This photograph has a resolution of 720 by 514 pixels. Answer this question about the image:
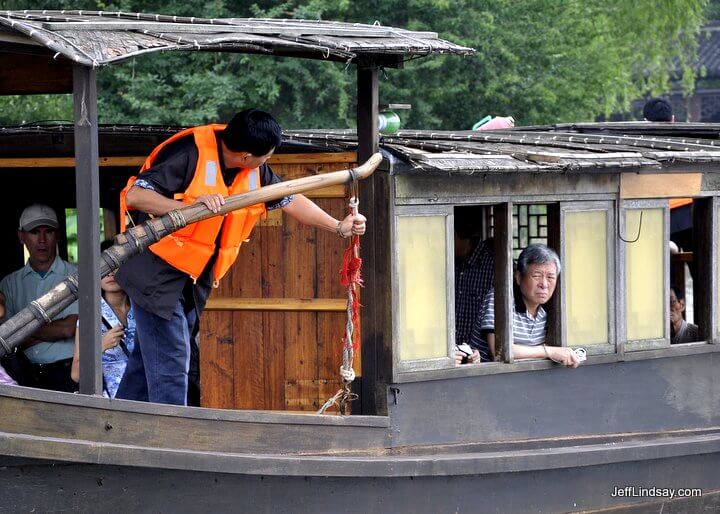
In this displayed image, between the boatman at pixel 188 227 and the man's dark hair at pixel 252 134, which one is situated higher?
the man's dark hair at pixel 252 134

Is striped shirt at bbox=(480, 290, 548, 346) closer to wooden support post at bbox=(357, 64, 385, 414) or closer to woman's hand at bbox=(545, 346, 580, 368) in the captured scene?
woman's hand at bbox=(545, 346, 580, 368)

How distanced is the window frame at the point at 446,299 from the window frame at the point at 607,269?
0.73m

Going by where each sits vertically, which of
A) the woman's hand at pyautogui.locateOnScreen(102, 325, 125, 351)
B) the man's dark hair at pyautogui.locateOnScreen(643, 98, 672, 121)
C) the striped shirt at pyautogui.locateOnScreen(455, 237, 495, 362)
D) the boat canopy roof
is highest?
the man's dark hair at pyautogui.locateOnScreen(643, 98, 672, 121)

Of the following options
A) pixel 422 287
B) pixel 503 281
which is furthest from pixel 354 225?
pixel 503 281

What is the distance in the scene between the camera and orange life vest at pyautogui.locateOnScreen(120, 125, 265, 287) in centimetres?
554

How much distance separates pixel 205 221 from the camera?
558 centimetres

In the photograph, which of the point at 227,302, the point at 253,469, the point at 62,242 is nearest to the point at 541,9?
the point at 62,242

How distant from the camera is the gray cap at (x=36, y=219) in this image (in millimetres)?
6930

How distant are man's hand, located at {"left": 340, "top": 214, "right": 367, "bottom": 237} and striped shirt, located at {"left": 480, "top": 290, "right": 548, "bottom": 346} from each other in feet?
3.58

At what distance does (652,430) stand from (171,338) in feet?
9.15

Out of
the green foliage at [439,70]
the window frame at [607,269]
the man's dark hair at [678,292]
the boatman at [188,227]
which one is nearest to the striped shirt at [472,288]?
the window frame at [607,269]

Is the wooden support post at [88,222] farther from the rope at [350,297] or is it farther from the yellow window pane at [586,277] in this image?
the yellow window pane at [586,277]

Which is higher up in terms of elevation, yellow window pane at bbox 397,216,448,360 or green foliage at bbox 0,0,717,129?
green foliage at bbox 0,0,717,129

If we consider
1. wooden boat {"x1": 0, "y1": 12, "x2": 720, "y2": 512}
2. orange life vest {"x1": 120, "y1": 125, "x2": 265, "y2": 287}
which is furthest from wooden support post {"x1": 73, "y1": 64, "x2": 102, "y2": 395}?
orange life vest {"x1": 120, "y1": 125, "x2": 265, "y2": 287}
